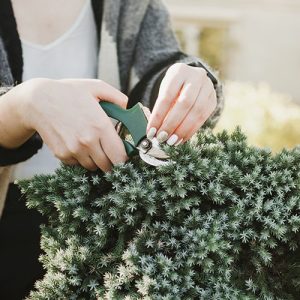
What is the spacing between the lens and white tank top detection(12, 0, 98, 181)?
5.17ft

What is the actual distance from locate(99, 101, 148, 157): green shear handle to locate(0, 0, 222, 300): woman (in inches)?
0.7

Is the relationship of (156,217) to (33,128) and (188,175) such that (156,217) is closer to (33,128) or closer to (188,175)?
(188,175)

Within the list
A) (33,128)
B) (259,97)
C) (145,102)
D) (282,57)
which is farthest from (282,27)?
(33,128)

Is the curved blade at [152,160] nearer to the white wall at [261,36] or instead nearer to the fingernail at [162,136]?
the fingernail at [162,136]

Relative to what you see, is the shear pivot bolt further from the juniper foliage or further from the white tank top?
the white tank top

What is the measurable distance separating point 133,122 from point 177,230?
224 mm

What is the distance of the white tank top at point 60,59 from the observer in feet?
5.17

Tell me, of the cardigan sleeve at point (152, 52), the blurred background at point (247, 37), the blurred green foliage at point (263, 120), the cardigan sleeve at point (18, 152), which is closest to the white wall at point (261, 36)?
the blurred background at point (247, 37)

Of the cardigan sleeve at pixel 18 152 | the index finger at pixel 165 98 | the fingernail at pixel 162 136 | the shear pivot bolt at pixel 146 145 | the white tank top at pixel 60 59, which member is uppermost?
the index finger at pixel 165 98

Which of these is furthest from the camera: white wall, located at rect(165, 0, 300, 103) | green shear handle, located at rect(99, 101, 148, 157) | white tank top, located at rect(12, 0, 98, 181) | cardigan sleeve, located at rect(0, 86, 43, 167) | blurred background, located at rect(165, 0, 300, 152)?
white wall, located at rect(165, 0, 300, 103)

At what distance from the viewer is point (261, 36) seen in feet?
31.2

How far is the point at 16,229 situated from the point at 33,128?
0.57 meters

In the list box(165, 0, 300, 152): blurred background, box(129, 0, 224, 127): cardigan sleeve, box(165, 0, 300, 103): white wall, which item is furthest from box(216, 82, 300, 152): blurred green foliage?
box(165, 0, 300, 103): white wall

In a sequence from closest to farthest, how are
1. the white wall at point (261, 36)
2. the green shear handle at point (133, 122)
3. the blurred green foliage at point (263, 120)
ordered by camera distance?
the green shear handle at point (133, 122) → the blurred green foliage at point (263, 120) → the white wall at point (261, 36)
